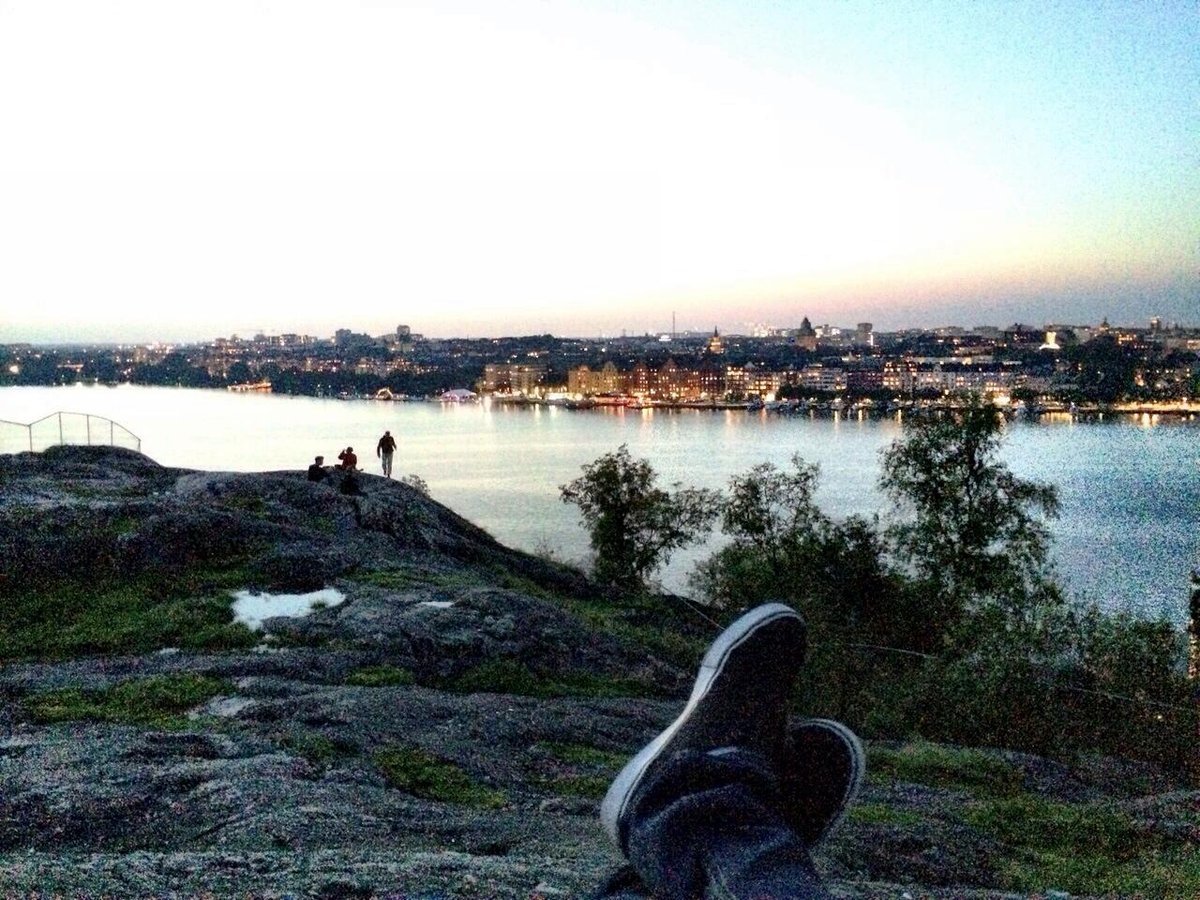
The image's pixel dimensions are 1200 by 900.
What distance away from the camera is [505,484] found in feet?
188

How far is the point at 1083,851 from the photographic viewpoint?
5301 mm

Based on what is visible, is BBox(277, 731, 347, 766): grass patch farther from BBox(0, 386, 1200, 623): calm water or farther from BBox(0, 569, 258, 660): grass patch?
BBox(0, 386, 1200, 623): calm water

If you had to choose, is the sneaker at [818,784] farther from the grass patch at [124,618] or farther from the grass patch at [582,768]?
the grass patch at [124,618]

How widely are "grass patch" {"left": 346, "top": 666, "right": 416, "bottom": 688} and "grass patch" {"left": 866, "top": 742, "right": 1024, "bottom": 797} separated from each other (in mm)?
3805

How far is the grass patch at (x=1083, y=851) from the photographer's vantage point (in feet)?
15.1

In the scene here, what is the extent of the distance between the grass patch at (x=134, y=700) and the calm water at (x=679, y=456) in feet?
42.4

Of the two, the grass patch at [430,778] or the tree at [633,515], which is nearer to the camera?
the grass patch at [430,778]

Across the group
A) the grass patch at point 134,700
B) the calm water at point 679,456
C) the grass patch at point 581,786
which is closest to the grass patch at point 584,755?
the grass patch at point 581,786

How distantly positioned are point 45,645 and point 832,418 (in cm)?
10393

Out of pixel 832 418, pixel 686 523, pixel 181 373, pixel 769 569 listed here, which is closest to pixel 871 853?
pixel 769 569

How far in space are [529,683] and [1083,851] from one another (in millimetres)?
4667

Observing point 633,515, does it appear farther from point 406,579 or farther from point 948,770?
point 948,770

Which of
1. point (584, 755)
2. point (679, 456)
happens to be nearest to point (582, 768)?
point (584, 755)

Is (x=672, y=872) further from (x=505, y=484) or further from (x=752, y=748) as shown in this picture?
(x=505, y=484)
